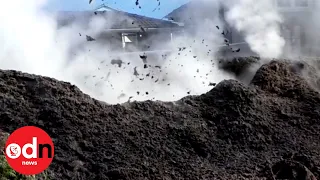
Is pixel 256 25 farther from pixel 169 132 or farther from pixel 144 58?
pixel 169 132

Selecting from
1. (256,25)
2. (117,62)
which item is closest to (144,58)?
(117,62)

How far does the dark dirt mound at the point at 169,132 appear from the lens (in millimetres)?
3977

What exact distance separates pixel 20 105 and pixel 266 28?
21.0 ft

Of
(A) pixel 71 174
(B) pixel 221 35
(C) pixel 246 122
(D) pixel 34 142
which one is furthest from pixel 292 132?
(B) pixel 221 35

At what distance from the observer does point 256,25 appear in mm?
9305

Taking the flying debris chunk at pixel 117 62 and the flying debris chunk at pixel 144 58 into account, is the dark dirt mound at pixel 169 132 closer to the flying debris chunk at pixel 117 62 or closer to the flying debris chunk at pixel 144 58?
the flying debris chunk at pixel 117 62

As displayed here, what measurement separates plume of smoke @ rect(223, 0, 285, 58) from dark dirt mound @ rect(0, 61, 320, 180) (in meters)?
4.02

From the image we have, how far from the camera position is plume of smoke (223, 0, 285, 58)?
9.23 m

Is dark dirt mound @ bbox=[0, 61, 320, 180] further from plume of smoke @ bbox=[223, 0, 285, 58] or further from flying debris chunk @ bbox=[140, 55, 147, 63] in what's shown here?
plume of smoke @ bbox=[223, 0, 285, 58]

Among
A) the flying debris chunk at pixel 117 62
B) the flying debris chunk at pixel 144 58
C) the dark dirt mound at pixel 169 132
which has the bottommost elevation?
the dark dirt mound at pixel 169 132

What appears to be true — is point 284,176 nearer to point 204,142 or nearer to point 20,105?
point 204,142

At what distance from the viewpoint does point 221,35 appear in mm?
9414

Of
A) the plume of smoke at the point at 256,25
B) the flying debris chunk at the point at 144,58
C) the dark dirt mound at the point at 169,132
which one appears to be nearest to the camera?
the dark dirt mound at the point at 169,132

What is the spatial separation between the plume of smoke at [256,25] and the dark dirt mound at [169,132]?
4017mm
